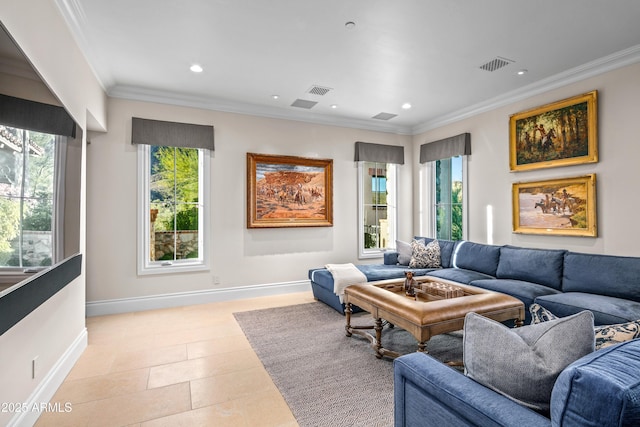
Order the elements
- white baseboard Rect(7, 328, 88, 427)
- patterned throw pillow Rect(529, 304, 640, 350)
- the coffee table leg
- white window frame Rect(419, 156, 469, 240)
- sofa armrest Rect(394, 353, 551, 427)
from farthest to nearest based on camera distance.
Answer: white window frame Rect(419, 156, 469, 240) → the coffee table leg → white baseboard Rect(7, 328, 88, 427) → patterned throw pillow Rect(529, 304, 640, 350) → sofa armrest Rect(394, 353, 551, 427)

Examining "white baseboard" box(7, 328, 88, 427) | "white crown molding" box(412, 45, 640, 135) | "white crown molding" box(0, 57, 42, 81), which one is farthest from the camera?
"white crown molding" box(412, 45, 640, 135)

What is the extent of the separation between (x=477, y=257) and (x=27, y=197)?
4547 millimetres

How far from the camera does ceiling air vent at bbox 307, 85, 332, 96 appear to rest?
166 inches

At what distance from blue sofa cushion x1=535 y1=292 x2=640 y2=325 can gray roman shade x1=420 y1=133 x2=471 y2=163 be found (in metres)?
2.60

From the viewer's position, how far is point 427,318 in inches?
94.1

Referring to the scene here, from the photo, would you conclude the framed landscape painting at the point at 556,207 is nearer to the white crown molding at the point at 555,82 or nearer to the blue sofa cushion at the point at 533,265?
the blue sofa cushion at the point at 533,265

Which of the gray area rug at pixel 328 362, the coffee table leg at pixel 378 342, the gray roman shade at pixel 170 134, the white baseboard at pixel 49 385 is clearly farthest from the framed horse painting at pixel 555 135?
the white baseboard at pixel 49 385

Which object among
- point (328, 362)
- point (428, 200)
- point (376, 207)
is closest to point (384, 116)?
point (376, 207)

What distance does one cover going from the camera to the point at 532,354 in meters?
1.05

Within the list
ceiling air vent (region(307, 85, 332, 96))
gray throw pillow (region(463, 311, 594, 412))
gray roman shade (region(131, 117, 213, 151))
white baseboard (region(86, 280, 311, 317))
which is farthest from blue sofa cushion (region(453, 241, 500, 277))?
gray roman shade (region(131, 117, 213, 151))

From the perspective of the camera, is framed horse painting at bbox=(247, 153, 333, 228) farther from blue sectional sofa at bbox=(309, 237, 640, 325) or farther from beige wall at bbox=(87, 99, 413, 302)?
blue sectional sofa at bbox=(309, 237, 640, 325)

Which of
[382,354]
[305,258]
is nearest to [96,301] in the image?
[305,258]

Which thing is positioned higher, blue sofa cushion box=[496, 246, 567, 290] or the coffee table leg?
blue sofa cushion box=[496, 246, 567, 290]

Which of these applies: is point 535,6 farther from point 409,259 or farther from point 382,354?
point 409,259
